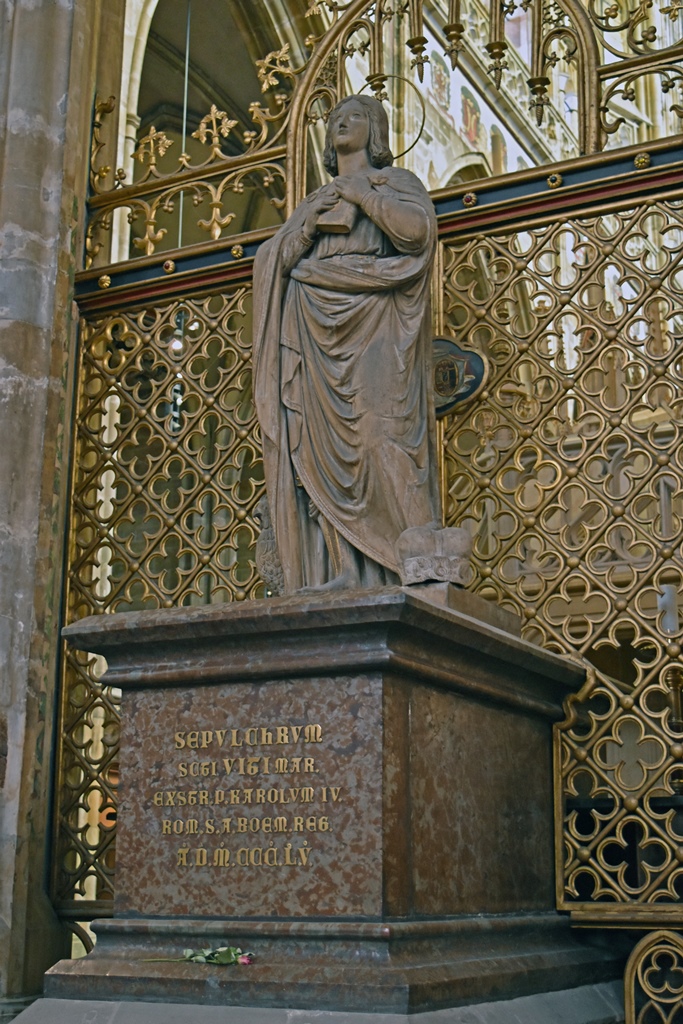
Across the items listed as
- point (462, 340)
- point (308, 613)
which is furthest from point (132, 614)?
point (462, 340)

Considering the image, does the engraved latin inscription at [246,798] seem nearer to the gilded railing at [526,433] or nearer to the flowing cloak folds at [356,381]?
the flowing cloak folds at [356,381]

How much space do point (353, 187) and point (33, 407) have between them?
2.27 meters

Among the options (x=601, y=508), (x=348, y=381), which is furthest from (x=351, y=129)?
(x=601, y=508)

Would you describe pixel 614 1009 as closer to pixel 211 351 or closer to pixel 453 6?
pixel 453 6

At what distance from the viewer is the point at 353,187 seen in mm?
6086

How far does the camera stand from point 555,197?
6.71m

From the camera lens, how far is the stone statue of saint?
19.1 feet

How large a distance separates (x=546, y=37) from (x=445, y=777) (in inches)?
142

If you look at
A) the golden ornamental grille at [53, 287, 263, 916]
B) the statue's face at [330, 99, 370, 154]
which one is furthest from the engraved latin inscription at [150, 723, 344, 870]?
the statue's face at [330, 99, 370, 154]

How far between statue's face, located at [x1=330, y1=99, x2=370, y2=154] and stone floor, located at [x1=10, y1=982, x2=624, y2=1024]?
11.3 ft

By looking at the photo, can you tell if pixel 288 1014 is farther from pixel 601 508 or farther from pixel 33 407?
pixel 33 407

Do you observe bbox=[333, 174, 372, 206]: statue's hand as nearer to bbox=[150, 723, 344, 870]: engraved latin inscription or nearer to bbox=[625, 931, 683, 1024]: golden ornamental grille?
bbox=[150, 723, 344, 870]: engraved latin inscription

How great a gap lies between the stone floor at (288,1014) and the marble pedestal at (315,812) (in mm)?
46

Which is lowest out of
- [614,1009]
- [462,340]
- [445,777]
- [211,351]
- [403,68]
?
[614,1009]
